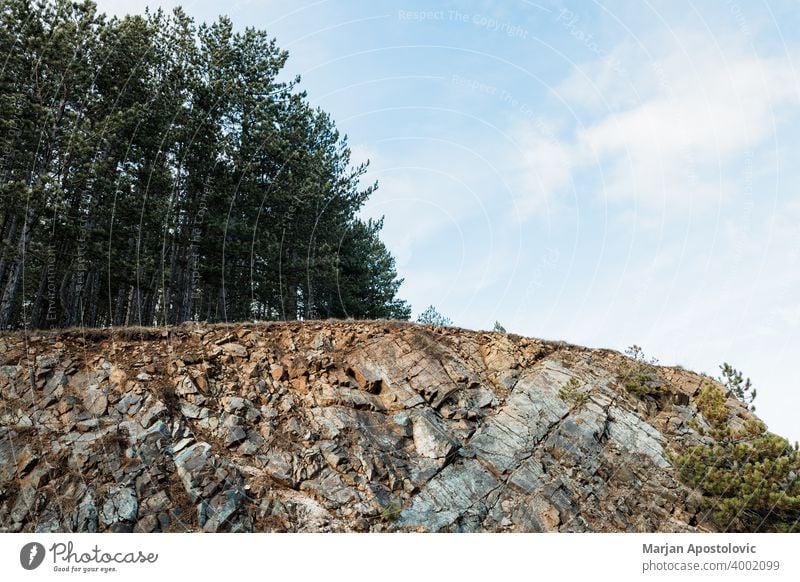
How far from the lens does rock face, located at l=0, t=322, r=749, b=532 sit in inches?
593

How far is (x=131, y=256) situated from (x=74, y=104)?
8.48 m

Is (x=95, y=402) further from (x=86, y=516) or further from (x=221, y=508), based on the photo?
(x=221, y=508)

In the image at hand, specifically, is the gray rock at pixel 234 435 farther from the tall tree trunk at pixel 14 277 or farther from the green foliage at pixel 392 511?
the tall tree trunk at pixel 14 277

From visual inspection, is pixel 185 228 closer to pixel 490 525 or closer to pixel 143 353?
pixel 143 353

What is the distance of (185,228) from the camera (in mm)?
34125

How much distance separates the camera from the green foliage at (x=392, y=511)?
1555cm

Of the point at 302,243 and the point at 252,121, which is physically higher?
the point at 252,121

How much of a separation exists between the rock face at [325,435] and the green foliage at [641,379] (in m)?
0.33

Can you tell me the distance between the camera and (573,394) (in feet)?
67.6

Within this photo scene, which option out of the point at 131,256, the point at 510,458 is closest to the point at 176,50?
the point at 131,256
